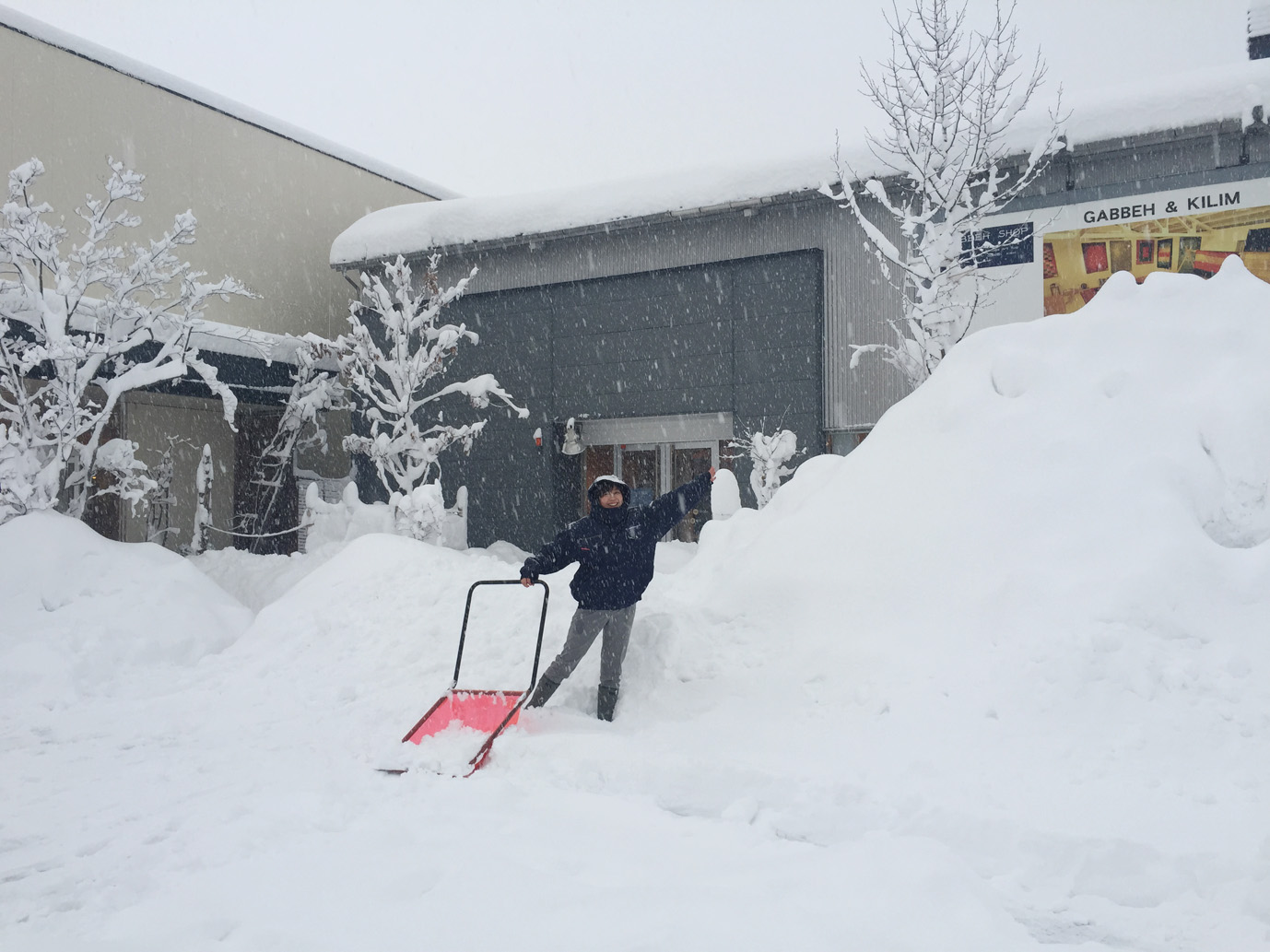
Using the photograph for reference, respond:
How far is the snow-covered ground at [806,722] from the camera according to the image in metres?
3.18

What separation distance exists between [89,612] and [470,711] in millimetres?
4884

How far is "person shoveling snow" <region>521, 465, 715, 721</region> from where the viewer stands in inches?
230

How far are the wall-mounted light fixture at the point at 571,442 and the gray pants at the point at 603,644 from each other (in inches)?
443

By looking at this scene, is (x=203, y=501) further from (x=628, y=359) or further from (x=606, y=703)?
(x=606, y=703)

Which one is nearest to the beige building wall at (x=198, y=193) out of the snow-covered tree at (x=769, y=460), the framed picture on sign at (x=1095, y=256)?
the snow-covered tree at (x=769, y=460)

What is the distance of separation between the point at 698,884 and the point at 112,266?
10858 mm

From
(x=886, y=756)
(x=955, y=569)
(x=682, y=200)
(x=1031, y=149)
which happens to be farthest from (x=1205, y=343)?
(x=682, y=200)

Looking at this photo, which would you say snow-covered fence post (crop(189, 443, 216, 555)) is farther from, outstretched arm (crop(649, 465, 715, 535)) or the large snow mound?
outstretched arm (crop(649, 465, 715, 535))

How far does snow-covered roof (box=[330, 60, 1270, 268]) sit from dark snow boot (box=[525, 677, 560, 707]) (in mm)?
10644

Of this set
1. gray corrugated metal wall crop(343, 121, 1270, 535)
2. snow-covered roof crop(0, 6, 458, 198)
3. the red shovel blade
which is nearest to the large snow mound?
the red shovel blade

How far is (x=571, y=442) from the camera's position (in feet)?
56.1

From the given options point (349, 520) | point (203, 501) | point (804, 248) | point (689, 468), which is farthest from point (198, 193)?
point (804, 248)

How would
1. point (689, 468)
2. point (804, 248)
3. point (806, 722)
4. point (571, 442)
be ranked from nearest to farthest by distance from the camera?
point (806, 722)
point (804, 248)
point (689, 468)
point (571, 442)

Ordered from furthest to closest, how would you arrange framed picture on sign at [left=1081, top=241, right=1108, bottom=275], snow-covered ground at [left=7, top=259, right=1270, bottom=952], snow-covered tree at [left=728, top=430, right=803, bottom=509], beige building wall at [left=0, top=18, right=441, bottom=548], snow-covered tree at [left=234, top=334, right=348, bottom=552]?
1. snow-covered tree at [left=234, top=334, right=348, bottom=552]
2. beige building wall at [left=0, top=18, right=441, bottom=548]
3. snow-covered tree at [left=728, top=430, right=803, bottom=509]
4. framed picture on sign at [left=1081, top=241, right=1108, bottom=275]
5. snow-covered ground at [left=7, top=259, right=1270, bottom=952]
